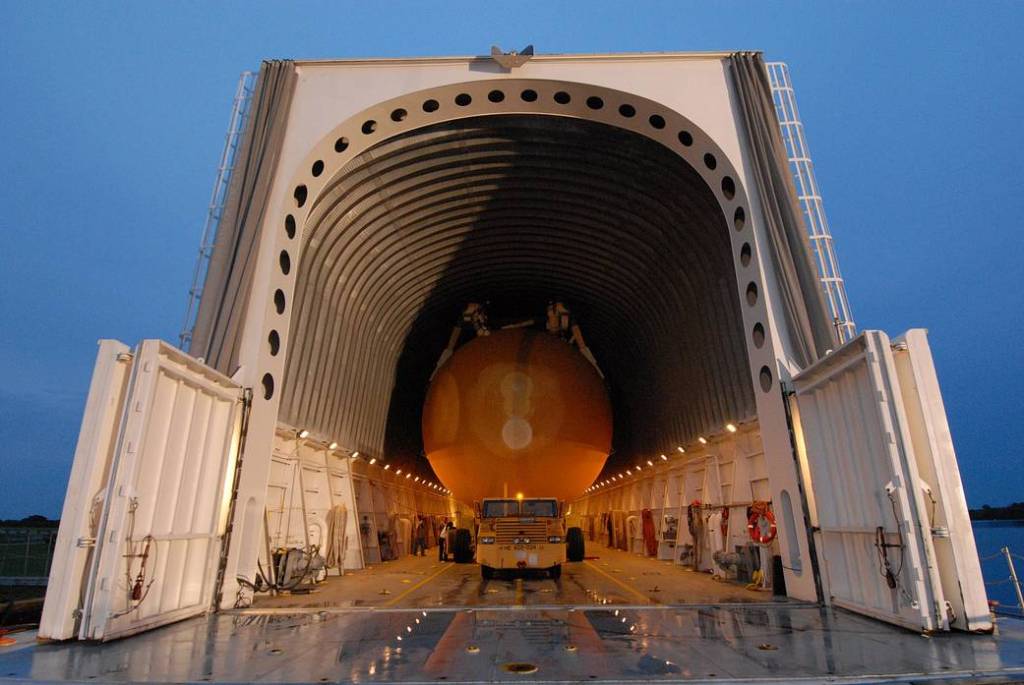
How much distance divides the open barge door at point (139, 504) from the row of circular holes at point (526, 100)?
1.95 meters

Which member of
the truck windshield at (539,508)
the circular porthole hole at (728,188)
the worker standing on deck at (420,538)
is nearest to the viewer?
the circular porthole hole at (728,188)

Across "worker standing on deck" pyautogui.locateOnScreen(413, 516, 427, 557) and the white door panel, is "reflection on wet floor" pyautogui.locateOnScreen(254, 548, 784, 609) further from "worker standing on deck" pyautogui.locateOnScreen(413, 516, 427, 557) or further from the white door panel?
"worker standing on deck" pyautogui.locateOnScreen(413, 516, 427, 557)

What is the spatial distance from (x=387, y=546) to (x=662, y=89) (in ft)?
48.6

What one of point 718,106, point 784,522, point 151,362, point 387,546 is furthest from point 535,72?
point 387,546

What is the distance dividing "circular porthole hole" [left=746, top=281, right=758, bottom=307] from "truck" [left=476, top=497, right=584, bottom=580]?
6570 mm

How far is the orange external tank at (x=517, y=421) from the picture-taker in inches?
645

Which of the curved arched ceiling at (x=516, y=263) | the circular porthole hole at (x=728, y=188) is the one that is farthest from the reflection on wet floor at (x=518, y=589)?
the circular porthole hole at (x=728, y=188)

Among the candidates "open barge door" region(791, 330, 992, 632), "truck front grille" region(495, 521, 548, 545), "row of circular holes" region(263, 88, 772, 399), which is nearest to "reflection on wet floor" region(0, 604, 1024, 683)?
"open barge door" region(791, 330, 992, 632)

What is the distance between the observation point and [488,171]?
14281mm

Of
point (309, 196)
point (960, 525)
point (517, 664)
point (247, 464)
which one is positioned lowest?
point (517, 664)

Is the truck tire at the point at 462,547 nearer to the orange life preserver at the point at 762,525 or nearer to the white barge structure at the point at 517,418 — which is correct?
the white barge structure at the point at 517,418

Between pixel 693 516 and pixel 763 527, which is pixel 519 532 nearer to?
pixel 693 516

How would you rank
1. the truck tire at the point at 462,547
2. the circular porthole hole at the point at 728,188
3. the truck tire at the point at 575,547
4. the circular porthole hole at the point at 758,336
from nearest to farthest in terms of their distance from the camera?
1. the circular porthole hole at the point at 758,336
2. the circular porthole hole at the point at 728,188
3. the truck tire at the point at 575,547
4. the truck tire at the point at 462,547

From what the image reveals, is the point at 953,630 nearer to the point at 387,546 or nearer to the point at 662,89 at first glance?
the point at 662,89
